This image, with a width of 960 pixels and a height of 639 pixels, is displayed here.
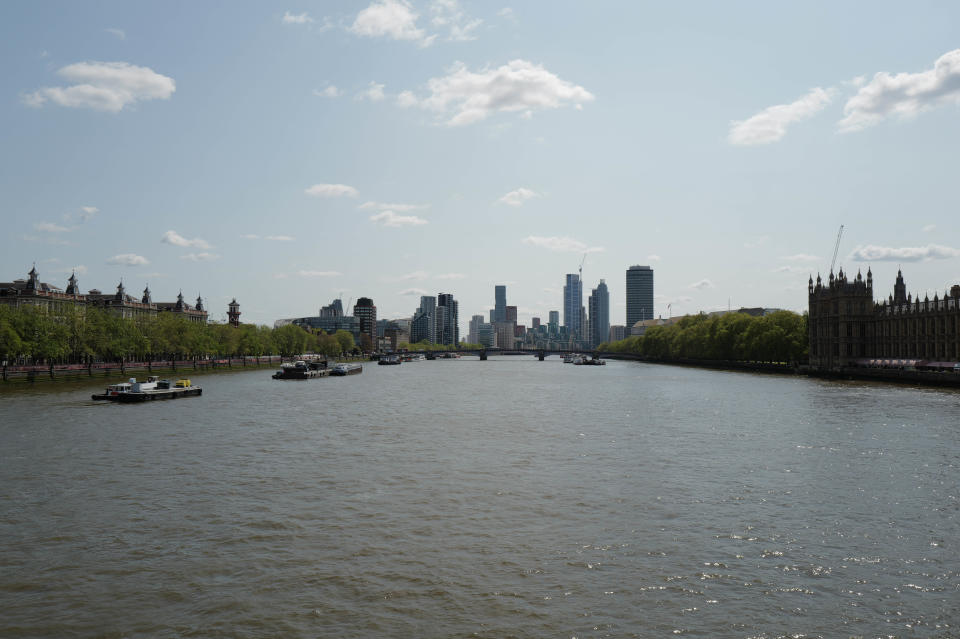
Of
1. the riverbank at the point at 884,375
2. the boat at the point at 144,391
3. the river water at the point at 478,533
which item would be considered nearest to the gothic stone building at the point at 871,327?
the riverbank at the point at 884,375

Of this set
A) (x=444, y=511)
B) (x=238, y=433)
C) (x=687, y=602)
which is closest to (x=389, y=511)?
(x=444, y=511)

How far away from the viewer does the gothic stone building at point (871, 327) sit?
505 ft

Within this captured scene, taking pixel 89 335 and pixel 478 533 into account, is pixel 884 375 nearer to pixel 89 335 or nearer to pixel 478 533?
pixel 478 533

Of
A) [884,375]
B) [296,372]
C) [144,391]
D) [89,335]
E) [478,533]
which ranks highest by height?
[89,335]

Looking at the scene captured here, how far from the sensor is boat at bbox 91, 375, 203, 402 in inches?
3410

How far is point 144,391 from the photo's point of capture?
90.3m

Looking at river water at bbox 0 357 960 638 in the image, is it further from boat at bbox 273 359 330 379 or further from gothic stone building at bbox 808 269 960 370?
gothic stone building at bbox 808 269 960 370

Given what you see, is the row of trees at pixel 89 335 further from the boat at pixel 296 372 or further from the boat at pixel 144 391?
the boat at pixel 144 391

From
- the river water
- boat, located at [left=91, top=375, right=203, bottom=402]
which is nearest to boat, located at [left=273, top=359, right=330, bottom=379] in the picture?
boat, located at [left=91, top=375, right=203, bottom=402]

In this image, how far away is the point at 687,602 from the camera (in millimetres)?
20672

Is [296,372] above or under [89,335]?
under

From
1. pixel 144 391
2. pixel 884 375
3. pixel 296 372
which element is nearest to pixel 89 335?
pixel 296 372

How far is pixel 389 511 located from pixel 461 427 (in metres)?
32.1

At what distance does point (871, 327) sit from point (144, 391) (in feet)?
587
